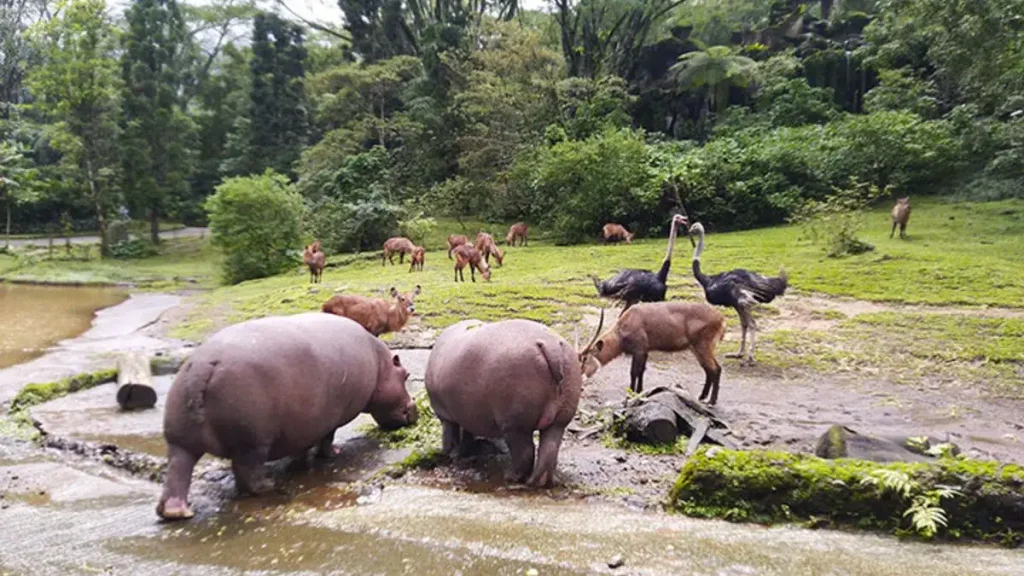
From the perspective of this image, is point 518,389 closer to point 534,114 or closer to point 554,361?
point 554,361

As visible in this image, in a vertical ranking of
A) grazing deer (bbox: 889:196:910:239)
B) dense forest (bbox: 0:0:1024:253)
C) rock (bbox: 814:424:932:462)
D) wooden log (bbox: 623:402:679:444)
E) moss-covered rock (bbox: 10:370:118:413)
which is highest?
dense forest (bbox: 0:0:1024:253)

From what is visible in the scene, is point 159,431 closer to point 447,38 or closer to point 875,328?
point 875,328

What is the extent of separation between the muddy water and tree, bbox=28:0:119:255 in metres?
11.4

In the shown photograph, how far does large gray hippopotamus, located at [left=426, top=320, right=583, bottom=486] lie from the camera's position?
480 centimetres

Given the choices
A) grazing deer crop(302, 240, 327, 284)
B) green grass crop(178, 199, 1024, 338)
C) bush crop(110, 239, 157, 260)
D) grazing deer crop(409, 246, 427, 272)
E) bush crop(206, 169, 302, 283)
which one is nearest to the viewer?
green grass crop(178, 199, 1024, 338)

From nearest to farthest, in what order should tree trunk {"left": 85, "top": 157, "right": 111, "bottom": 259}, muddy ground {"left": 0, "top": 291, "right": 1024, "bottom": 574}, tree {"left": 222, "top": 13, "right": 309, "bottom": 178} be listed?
muddy ground {"left": 0, "top": 291, "right": 1024, "bottom": 574} < tree trunk {"left": 85, "top": 157, "right": 111, "bottom": 259} < tree {"left": 222, "top": 13, "right": 309, "bottom": 178}

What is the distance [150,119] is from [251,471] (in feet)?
126

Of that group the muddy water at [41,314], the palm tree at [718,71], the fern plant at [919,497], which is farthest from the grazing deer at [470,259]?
the palm tree at [718,71]

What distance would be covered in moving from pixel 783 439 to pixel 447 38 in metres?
33.2

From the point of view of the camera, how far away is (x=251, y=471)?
15.3 ft

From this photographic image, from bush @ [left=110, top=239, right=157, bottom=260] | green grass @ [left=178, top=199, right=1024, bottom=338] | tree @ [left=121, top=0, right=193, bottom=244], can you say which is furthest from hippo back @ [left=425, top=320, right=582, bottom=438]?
tree @ [left=121, top=0, right=193, bottom=244]

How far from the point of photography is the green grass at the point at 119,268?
2502 cm

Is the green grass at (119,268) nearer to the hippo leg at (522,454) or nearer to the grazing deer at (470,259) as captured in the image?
the grazing deer at (470,259)

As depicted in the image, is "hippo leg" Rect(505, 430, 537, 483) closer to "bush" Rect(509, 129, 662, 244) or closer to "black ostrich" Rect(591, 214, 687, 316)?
"black ostrich" Rect(591, 214, 687, 316)
